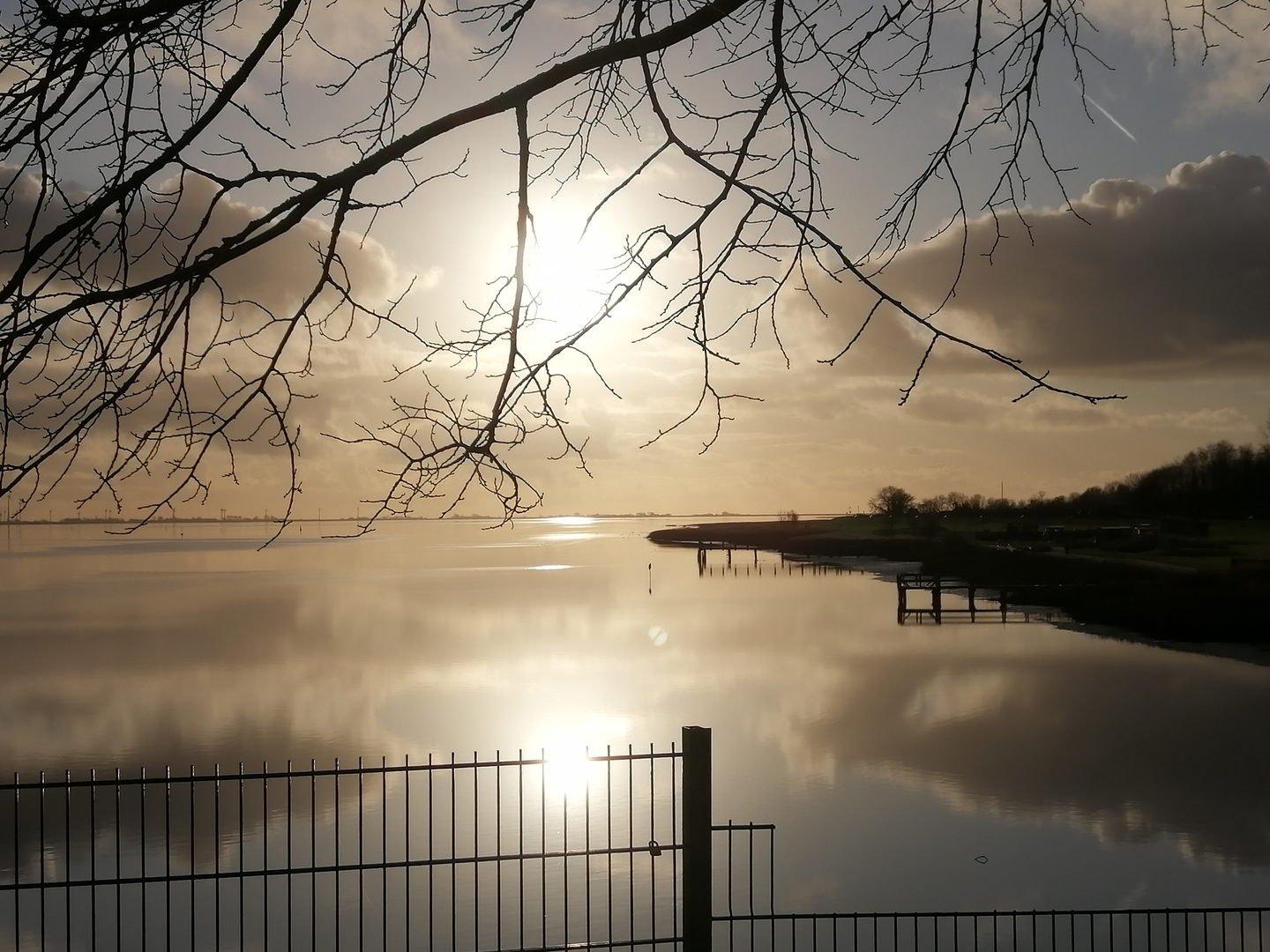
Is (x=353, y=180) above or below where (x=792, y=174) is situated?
below

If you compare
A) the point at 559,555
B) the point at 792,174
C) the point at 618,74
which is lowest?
the point at 559,555

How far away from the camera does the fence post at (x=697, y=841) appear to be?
22.5ft

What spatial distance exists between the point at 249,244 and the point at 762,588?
76.2 metres

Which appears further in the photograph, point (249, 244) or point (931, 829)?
point (931, 829)

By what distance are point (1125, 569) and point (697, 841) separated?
196 feet

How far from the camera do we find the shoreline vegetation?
45.5 metres

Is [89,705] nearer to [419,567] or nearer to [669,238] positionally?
[669,238]

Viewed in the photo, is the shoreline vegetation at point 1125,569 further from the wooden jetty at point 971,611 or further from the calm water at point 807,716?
the calm water at point 807,716

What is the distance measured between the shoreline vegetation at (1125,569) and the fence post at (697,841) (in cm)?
4262

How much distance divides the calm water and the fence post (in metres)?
1.96

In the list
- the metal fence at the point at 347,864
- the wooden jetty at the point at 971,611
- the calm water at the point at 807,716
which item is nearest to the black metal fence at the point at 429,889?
the metal fence at the point at 347,864

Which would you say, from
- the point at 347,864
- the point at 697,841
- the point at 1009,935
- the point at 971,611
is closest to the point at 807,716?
the point at 1009,935

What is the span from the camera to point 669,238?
182 inches

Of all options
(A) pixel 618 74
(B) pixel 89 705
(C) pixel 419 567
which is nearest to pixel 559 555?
(C) pixel 419 567
